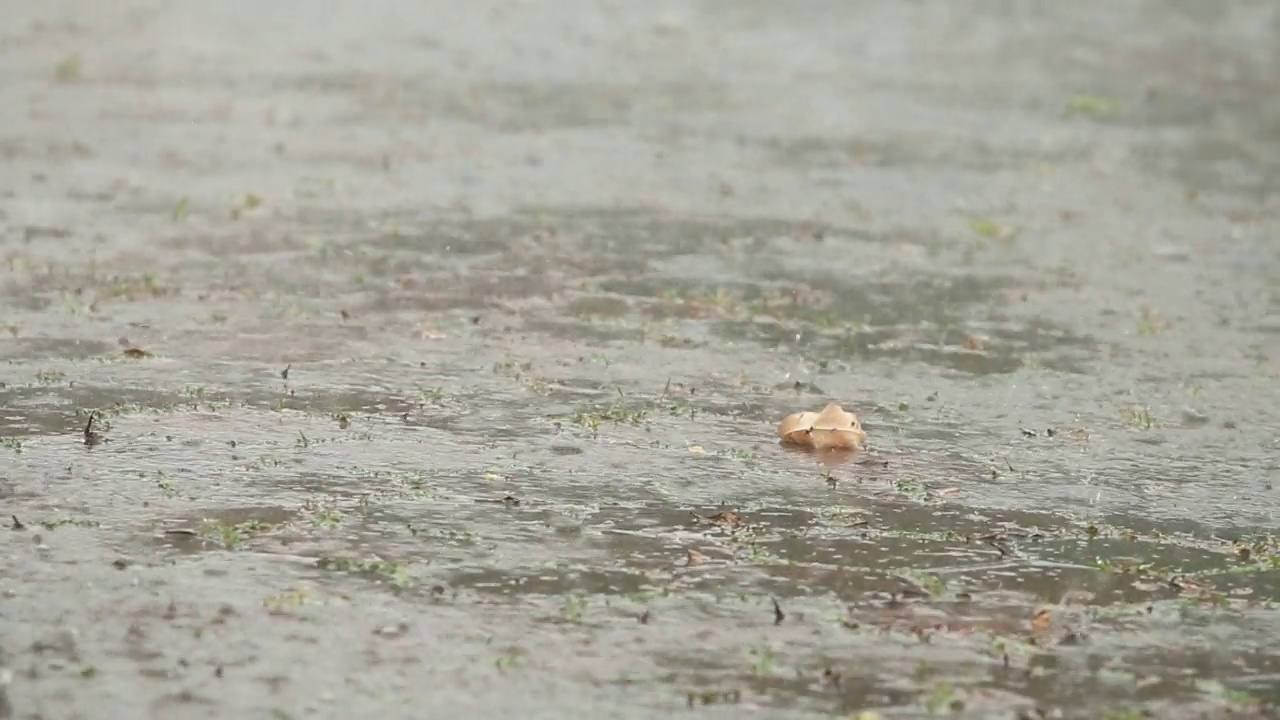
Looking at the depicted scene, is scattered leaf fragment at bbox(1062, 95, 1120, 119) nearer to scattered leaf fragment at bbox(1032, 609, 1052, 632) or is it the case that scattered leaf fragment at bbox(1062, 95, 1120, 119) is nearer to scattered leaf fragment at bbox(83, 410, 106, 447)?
scattered leaf fragment at bbox(83, 410, 106, 447)

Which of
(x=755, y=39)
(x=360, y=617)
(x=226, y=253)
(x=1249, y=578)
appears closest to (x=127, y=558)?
(x=360, y=617)

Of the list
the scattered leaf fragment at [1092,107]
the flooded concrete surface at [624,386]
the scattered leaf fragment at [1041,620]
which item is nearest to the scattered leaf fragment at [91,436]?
the flooded concrete surface at [624,386]

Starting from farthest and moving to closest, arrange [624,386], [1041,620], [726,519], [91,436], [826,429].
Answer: [624,386] → [826,429] → [91,436] → [726,519] → [1041,620]

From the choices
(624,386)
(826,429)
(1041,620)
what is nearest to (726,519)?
(826,429)

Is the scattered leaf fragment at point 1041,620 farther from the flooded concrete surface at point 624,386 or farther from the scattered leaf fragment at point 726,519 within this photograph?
the scattered leaf fragment at point 726,519

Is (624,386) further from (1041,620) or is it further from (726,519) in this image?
(1041,620)

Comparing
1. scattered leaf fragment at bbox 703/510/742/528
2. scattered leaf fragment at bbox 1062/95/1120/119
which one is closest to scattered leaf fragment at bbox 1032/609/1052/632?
scattered leaf fragment at bbox 703/510/742/528
